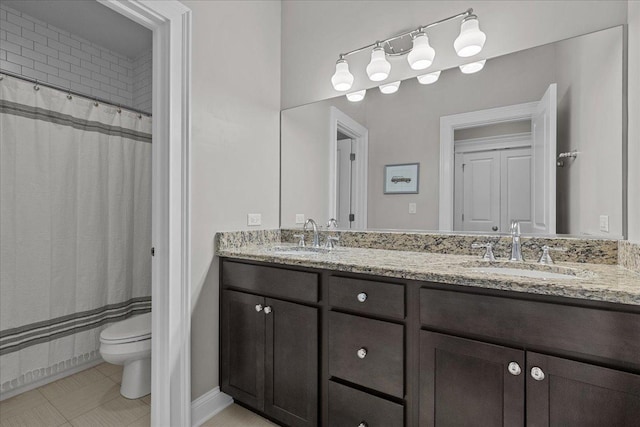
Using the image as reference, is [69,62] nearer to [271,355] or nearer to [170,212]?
Answer: [170,212]

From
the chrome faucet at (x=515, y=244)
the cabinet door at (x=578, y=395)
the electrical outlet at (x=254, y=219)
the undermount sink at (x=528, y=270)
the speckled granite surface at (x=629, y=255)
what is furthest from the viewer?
the electrical outlet at (x=254, y=219)

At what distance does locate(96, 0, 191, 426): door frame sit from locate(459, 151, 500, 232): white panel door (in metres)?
1.44

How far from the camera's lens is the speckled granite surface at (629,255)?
44.2 inches

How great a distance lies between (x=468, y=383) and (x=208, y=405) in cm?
138

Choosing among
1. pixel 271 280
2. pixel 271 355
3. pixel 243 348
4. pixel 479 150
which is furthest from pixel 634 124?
pixel 243 348

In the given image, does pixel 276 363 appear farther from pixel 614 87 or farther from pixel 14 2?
pixel 14 2

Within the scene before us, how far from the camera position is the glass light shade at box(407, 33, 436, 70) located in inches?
66.4

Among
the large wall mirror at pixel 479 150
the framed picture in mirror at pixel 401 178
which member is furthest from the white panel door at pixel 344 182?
the framed picture in mirror at pixel 401 178

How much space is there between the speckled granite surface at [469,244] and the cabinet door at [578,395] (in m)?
0.66

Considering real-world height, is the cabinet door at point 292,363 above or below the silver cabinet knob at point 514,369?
below

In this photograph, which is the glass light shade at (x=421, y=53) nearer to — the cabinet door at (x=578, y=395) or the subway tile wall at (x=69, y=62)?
the cabinet door at (x=578, y=395)

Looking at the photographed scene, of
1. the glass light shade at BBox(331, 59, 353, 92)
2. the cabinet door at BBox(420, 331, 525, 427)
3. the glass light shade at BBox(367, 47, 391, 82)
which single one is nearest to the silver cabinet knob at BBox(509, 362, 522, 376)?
the cabinet door at BBox(420, 331, 525, 427)

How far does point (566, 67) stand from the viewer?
1.44 metres

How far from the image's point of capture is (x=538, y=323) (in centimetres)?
96
